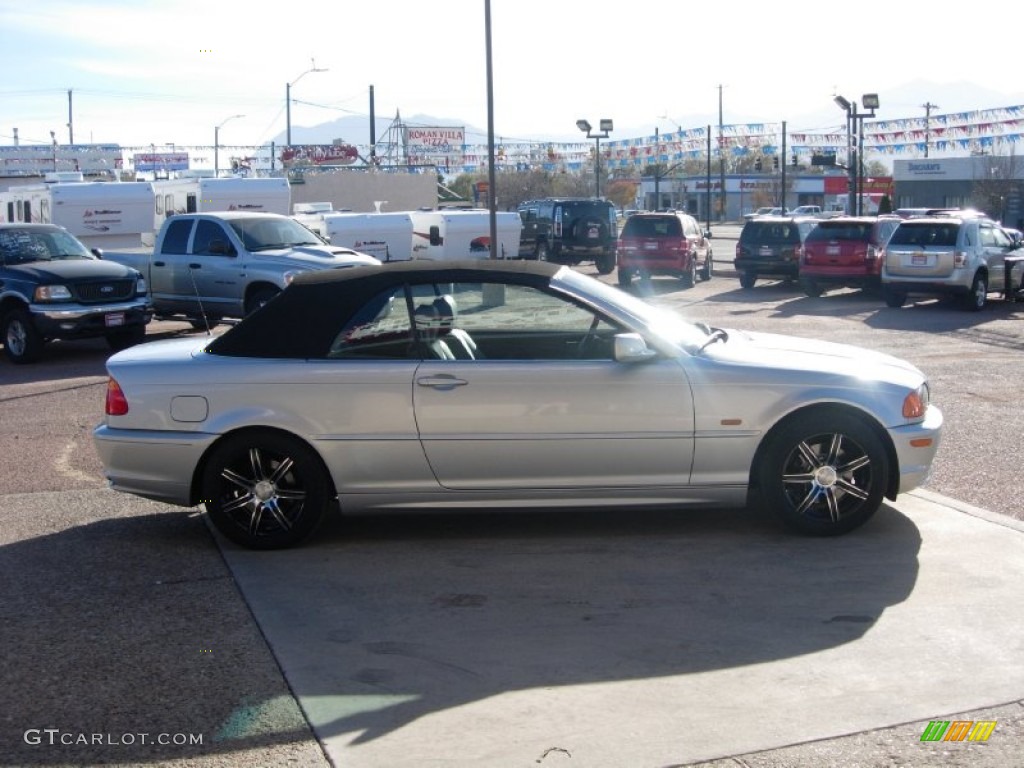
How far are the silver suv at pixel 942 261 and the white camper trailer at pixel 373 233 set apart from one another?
446 inches

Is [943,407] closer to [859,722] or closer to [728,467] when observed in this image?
[728,467]

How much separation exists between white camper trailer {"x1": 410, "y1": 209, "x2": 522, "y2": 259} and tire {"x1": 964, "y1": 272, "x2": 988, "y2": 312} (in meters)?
12.3

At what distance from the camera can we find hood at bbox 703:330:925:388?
23.3 ft

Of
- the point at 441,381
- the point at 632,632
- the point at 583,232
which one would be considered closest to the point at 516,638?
the point at 632,632

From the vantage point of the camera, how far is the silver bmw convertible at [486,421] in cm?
697

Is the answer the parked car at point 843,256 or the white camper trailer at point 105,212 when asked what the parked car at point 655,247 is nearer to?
the parked car at point 843,256

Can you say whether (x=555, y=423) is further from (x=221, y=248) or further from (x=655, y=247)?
(x=655, y=247)

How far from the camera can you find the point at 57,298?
1667cm

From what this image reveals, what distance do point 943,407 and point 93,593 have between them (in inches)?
320

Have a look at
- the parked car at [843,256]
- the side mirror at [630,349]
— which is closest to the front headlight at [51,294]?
the side mirror at [630,349]

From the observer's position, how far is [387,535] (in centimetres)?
750

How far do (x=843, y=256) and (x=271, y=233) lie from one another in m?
12.4

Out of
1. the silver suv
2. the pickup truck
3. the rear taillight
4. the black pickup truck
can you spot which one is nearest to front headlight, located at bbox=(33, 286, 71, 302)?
the black pickup truck

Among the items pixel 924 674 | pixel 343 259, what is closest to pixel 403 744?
pixel 924 674
